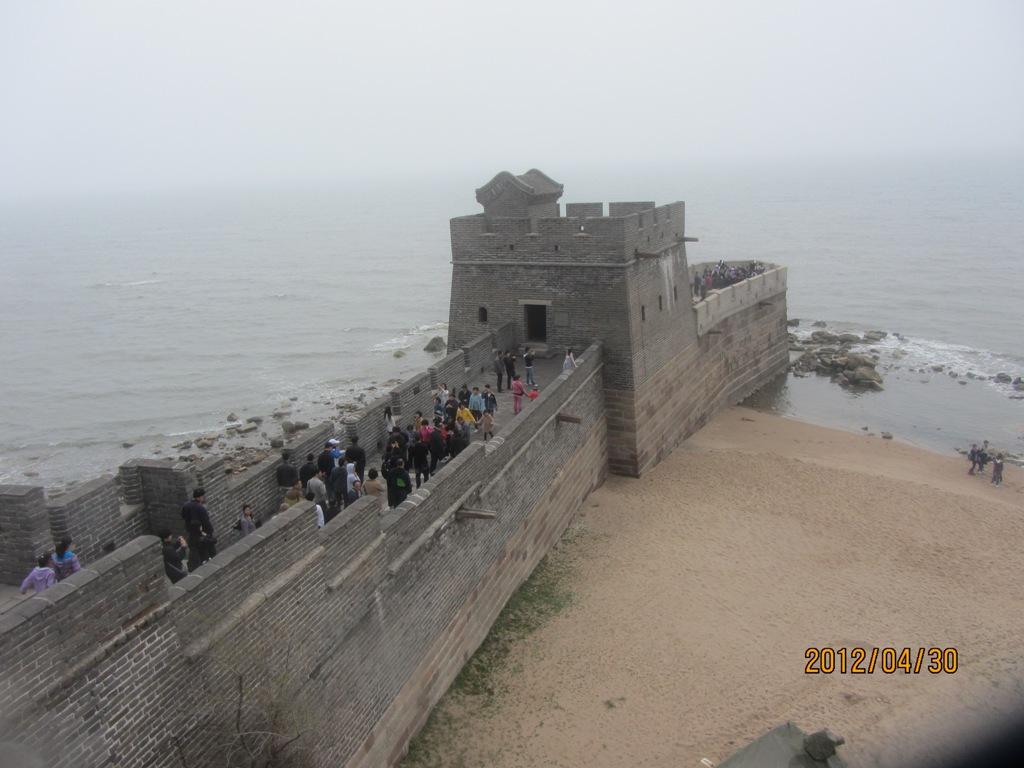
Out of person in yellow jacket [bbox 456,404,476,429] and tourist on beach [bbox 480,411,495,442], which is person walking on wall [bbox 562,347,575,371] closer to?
tourist on beach [bbox 480,411,495,442]

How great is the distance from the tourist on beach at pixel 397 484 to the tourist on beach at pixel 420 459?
3.18 feet

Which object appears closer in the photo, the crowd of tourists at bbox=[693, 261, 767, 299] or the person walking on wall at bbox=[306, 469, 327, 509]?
the person walking on wall at bbox=[306, 469, 327, 509]

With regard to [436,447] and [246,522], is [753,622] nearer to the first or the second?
[436,447]

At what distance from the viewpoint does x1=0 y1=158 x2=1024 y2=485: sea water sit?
108ft

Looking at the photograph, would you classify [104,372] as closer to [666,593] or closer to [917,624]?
[666,593]

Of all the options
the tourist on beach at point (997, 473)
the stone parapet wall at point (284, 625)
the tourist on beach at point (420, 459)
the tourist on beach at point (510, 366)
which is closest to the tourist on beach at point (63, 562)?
the stone parapet wall at point (284, 625)

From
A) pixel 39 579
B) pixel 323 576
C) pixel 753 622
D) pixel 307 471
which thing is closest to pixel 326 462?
pixel 307 471

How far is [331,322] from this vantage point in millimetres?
54000

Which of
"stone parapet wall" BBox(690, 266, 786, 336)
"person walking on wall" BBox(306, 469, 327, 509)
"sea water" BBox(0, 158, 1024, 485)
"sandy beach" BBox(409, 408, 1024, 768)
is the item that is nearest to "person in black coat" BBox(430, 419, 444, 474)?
"person walking on wall" BBox(306, 469, 327, 509)

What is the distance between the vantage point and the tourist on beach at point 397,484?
1238 centimetres

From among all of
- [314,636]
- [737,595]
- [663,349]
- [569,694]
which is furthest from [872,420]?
[314,636]

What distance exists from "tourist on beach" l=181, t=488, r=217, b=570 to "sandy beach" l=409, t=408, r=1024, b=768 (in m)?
4.31
